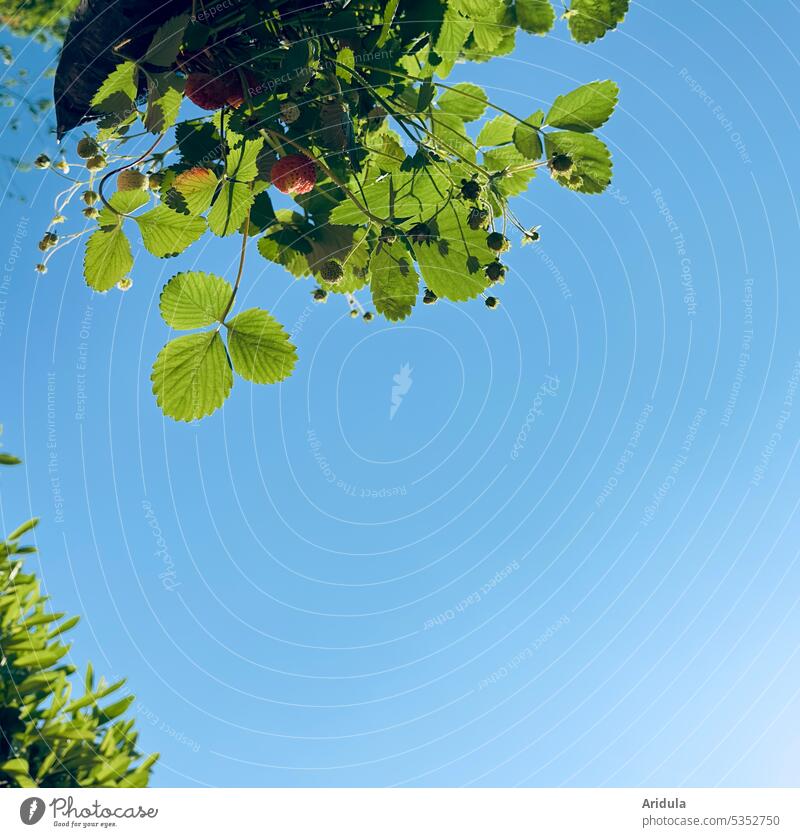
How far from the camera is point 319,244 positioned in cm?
97

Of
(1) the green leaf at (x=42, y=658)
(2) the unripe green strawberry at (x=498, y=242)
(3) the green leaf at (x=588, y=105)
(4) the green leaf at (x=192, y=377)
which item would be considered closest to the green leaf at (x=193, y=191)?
(4) the green leaf at (x=192, y=377)

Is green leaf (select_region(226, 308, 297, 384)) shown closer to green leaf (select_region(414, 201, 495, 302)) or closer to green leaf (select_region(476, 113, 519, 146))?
green leaf (select_region(414, 201, 495, 302))

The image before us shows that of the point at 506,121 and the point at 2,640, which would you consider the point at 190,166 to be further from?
the point at 2,640

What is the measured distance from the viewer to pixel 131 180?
2.97 feet

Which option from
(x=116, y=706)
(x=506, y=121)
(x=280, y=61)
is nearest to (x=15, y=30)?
(x=280, y=61)

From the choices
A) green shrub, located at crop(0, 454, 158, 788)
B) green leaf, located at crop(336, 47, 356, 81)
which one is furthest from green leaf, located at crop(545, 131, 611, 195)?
green shrub, located at crop(0, 454, 158, 788)

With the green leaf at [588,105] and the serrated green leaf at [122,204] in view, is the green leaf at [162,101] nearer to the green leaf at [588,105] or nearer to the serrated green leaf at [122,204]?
the serrated green leaf at [122,204]

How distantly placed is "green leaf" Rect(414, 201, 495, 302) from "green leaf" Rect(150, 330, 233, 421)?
331mm

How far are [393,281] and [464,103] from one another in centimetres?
30

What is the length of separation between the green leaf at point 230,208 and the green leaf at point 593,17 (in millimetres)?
553

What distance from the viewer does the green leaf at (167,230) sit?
0.94 metres

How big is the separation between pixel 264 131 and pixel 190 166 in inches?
4.8

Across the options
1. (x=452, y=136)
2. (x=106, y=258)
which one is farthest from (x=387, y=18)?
(x=106, y=258)

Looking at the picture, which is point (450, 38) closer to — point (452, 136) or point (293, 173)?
point (452, 136)
